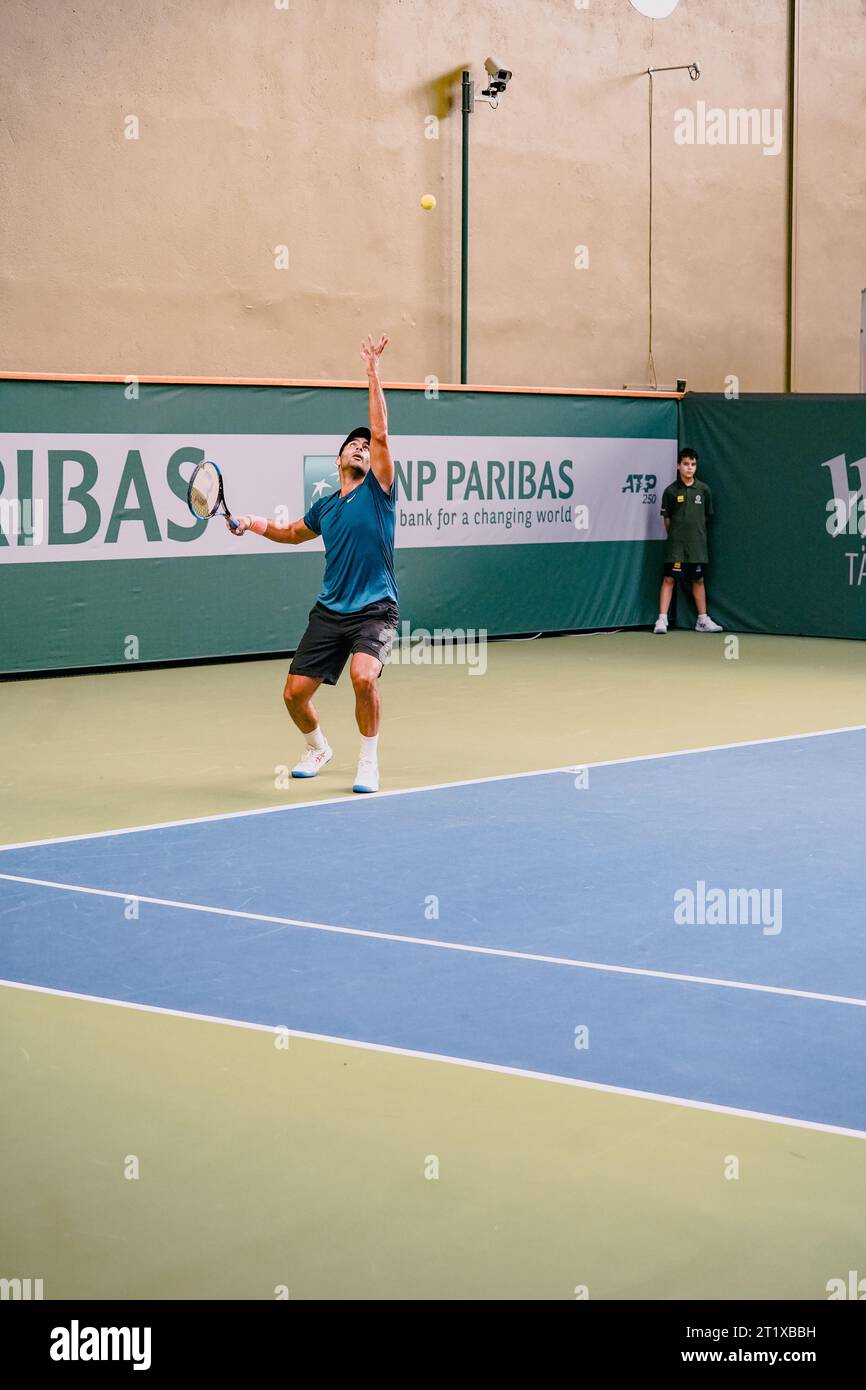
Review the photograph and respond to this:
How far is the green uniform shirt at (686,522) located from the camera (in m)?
17.9

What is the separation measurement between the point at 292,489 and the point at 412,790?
6.61 m

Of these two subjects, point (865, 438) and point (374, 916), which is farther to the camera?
point (865, 438)

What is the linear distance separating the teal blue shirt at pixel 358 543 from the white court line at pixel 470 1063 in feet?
13.1

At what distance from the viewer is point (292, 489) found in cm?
1574

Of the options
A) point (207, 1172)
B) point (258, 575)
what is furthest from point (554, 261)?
point (207, 1172)

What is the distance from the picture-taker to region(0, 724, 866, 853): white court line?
852 cm

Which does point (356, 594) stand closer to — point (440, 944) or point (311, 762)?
→ point (311, 762)

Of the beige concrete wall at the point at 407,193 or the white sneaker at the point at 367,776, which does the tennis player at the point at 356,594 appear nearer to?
the white sneaker at the point at 367,776

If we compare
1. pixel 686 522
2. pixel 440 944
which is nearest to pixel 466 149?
pixel 686 522

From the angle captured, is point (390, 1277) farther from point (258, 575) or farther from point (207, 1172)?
point (258, 575)

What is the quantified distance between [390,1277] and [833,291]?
65.6 ft

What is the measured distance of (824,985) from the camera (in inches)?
238

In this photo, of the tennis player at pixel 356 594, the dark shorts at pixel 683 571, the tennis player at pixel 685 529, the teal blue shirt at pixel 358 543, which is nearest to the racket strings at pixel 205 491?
the tennis player at pixel 356 594
